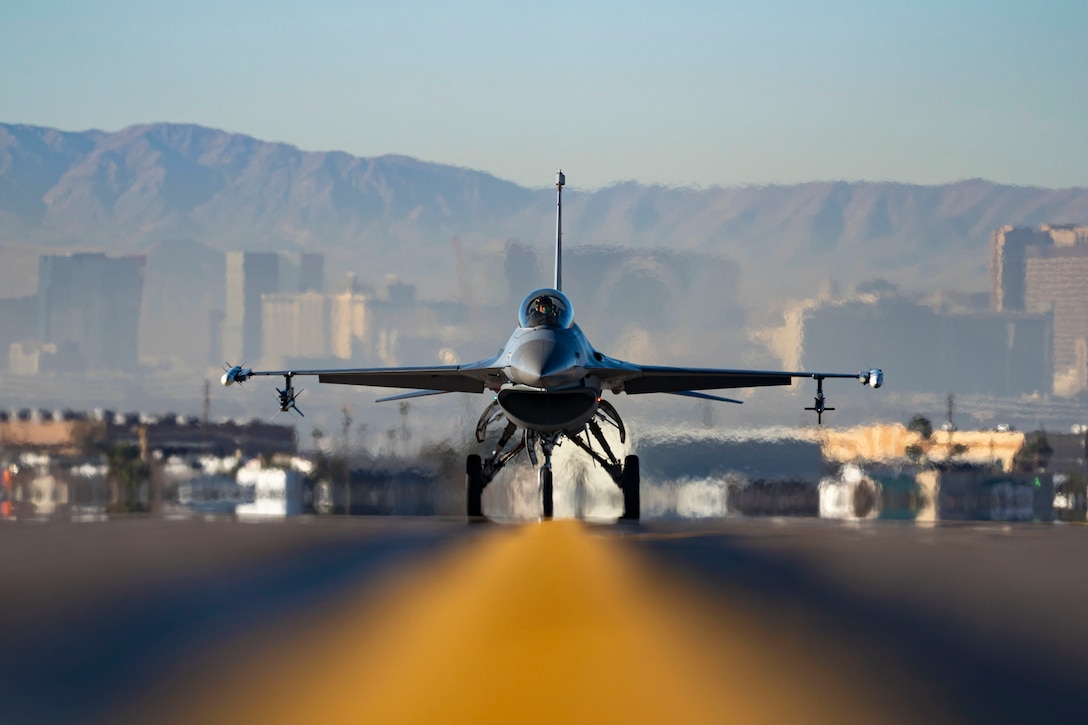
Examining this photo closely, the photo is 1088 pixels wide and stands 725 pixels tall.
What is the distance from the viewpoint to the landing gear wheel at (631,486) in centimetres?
3303

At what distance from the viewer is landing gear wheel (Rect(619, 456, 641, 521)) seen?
3303cm

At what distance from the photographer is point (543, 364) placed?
1043 inches

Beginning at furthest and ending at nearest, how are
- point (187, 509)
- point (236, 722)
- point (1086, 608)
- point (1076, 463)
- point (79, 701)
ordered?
point (1076, 463), point (187, 509), point (1086, 608), point (79, 701), point (236, 722)

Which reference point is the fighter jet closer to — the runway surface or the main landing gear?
the main landing gear

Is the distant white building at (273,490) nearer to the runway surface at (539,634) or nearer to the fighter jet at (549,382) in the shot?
the fighter jet at (549,382)

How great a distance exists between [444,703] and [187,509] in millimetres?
27389

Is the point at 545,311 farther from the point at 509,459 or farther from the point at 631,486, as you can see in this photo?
the point at 631,486

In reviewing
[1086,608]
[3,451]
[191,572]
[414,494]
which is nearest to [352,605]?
[191,572]

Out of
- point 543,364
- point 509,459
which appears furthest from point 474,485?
point 543,364

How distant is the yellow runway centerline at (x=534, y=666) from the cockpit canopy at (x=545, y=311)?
1344 cm

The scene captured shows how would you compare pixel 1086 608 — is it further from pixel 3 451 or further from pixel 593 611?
pixel 3 451

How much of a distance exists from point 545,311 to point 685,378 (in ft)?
19.8

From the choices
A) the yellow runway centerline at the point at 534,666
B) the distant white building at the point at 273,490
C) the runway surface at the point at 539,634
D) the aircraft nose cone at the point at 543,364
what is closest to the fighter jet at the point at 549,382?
the aircraft nose cone at the point at 543,364

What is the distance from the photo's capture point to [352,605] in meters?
14.0
